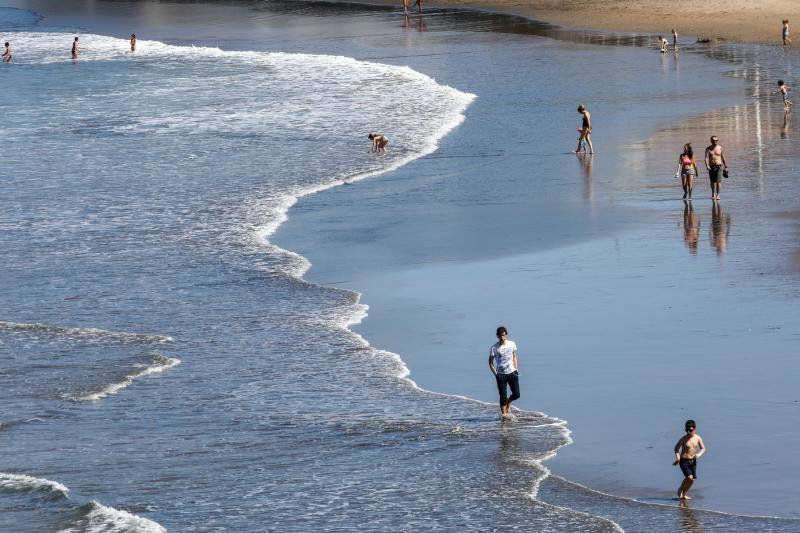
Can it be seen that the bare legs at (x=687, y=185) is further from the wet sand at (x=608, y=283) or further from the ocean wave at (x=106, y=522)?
the ocean wave at (x=106, y=522)

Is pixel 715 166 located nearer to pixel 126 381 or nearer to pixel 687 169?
pixel 687 169

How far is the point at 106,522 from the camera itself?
12.8m

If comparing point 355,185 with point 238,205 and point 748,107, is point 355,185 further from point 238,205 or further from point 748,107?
point 748,107

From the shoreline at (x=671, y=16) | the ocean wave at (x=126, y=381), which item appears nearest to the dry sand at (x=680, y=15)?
the shoreline at (x=671, y=16)

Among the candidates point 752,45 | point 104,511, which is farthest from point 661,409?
point 752,45

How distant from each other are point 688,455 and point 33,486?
262 inches

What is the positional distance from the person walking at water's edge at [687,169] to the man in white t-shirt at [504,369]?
12.1m

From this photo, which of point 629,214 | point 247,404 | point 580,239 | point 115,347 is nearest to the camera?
point 247,404

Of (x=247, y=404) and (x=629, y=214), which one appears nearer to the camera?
(x=247, y=404)

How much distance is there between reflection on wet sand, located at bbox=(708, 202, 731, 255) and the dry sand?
32.3 metres

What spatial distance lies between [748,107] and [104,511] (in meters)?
30.4

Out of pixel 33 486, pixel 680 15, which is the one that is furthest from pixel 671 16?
pixel 33 486

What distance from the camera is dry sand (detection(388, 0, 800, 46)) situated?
6066cm

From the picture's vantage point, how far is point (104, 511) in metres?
13.0
